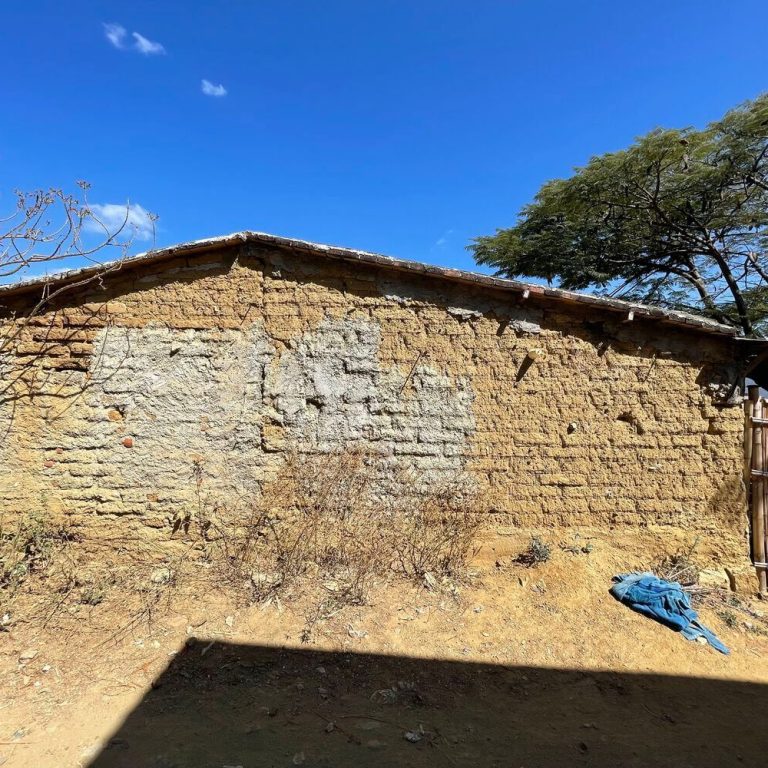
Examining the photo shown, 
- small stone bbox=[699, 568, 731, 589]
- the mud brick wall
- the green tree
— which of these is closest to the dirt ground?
small stone bbox=[699, 568, 731, 589]

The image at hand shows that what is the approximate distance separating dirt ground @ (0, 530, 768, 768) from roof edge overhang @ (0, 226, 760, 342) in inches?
110

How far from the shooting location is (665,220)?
11758 millimetres

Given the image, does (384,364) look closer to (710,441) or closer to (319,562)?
(319,562)

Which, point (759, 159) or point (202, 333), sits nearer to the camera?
point (202, 333)

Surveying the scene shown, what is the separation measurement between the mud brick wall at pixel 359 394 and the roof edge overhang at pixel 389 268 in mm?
126

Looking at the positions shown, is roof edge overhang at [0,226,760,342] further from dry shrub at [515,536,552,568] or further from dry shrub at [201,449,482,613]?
dry shrub at [515,536,552,568]

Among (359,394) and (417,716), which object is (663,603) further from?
(359,394)

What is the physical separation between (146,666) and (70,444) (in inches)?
99.8

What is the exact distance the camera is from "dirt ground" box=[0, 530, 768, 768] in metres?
2.90

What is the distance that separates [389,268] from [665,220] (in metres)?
10.1

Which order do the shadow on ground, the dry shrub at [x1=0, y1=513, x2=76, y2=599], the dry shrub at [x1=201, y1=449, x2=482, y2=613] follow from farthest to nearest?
the dry shrub at [x1=201, y1=449, x2=482, y2=613], the dry shrub at [x1=0, y1=513, x2=76, y2=599], the shadow on ground

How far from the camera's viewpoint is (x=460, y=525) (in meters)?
5.08

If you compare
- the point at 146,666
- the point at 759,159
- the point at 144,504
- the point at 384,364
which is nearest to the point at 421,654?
the point at 146,666

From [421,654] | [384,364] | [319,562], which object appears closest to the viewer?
[421,654]
